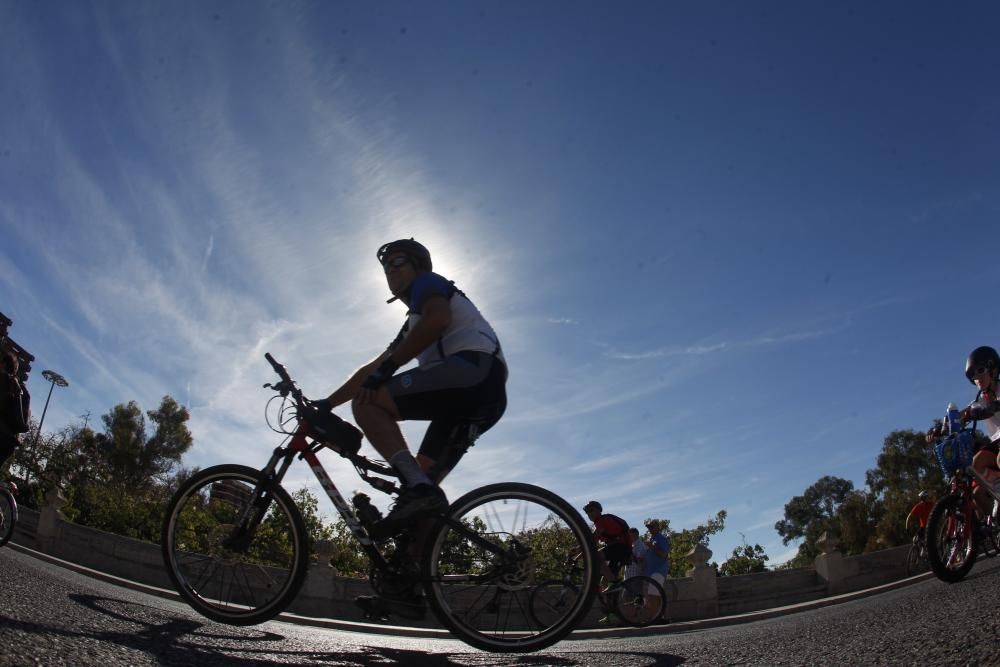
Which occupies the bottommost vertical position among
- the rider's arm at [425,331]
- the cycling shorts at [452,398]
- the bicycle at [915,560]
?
the bicycle at [915,560]

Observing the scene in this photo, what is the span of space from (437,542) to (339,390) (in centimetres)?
99

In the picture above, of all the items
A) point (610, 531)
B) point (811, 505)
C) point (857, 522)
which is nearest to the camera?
point (610, 531)

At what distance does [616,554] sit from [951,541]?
16.3ft

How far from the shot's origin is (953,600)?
364 cm

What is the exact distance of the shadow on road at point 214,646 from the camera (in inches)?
83.6

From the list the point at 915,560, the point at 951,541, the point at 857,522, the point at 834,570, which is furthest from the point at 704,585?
the point at 857,522

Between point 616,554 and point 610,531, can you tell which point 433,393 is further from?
point 616,554

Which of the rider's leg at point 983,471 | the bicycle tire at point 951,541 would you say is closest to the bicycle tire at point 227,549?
the bicycle tire at point 951,541

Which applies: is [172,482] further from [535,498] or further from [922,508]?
[535,498]

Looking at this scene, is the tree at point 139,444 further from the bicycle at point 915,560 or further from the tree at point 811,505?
the tree at point 811,505

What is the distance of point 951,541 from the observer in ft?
19.5

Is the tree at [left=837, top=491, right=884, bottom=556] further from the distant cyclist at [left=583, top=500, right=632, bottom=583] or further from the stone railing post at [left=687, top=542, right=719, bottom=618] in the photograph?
the distant cyclist at [left=583, top=500, right=632, bottom=583]

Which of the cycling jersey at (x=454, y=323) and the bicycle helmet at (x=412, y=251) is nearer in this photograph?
the cycling jersey at (x=454, y=323)

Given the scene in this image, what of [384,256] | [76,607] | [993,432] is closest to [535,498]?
[384,256]
